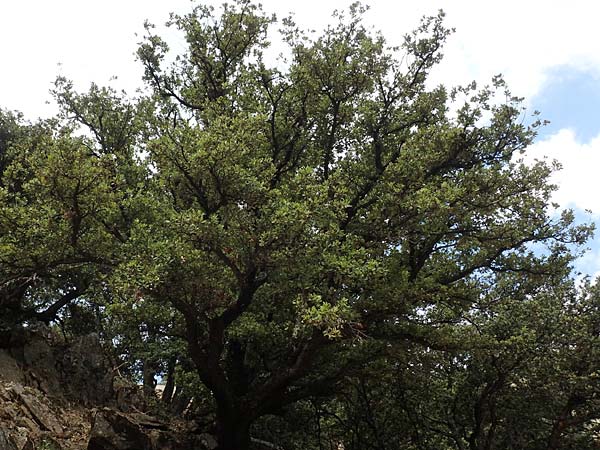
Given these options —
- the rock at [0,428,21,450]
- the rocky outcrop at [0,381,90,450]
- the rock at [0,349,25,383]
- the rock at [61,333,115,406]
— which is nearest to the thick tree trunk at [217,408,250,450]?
the rocky outcrop at [0,381,90,450]

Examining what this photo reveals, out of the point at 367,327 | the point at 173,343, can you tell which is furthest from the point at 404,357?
the point at 173,343

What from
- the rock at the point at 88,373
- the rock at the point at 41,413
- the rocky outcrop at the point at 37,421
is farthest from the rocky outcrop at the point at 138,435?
the rock at the point at 88,373

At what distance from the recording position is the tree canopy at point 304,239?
12539mm

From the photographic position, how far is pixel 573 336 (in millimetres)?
18016

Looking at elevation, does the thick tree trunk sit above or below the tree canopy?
below

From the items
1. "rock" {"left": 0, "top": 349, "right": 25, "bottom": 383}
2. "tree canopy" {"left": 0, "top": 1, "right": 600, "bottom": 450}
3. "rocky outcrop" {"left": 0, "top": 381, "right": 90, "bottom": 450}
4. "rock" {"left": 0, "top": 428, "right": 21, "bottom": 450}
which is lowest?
"rock" {"left": 0, "top": 428, "right": 21, "bottom": 450}

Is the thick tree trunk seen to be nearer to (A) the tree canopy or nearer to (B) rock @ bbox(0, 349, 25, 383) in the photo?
(A) the tree canopy

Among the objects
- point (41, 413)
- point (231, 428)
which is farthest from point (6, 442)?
point (231, 428)

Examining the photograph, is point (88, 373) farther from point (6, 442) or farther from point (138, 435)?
point (6, 442)

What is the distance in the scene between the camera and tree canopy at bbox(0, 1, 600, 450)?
41.1ft

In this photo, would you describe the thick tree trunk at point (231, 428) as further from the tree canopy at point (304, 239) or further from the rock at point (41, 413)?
the rock at point (41, 413)

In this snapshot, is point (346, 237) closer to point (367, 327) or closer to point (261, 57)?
point (367, 327)

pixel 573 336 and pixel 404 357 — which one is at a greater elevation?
pixel 573 336

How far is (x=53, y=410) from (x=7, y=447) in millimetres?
5487
